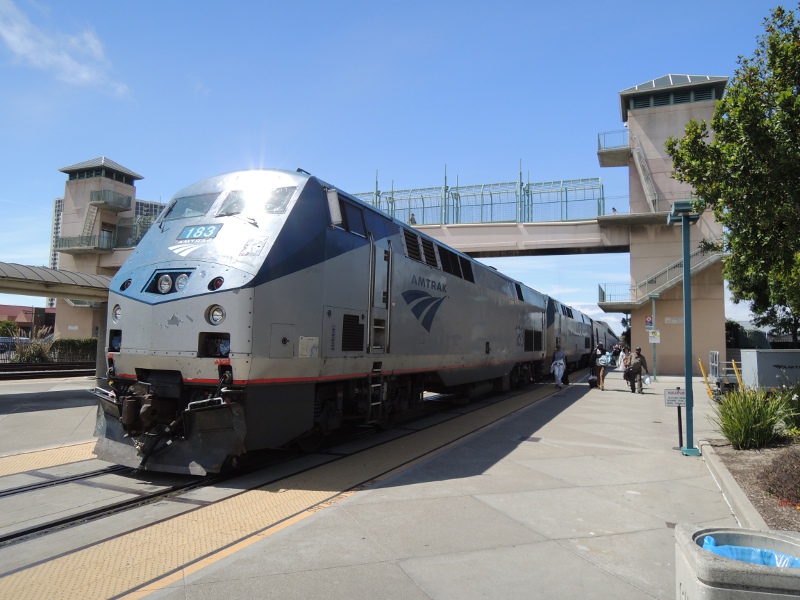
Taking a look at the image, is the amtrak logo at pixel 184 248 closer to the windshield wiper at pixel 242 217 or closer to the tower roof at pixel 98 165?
the windshield wiper at pixel 242 217

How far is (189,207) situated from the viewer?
7.71 meters

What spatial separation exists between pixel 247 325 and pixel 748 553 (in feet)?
16.2

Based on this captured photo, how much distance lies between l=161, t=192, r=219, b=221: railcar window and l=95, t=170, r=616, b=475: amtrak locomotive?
2cm

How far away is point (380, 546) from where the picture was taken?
4621mm

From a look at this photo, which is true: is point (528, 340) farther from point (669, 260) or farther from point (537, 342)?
point (669, 260)

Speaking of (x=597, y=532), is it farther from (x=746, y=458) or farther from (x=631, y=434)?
(x=631, y=434)

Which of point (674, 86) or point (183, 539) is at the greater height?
point (674, 86)

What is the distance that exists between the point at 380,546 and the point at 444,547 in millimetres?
544

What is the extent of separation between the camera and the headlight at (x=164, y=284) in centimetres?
669

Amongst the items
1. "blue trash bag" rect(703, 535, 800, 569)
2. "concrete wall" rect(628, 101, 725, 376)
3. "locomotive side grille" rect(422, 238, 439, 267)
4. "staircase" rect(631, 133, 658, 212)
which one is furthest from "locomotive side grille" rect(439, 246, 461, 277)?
"staircase" rect(631, 133, 658, 212)

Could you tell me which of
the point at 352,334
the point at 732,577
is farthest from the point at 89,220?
the point at 732,577

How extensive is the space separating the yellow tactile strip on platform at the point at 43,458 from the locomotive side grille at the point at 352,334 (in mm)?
4006

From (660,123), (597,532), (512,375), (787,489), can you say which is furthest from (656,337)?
(597,532)

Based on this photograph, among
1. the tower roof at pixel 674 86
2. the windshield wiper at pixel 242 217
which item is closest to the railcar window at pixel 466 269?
the windshield wiper at pixel 242 217
